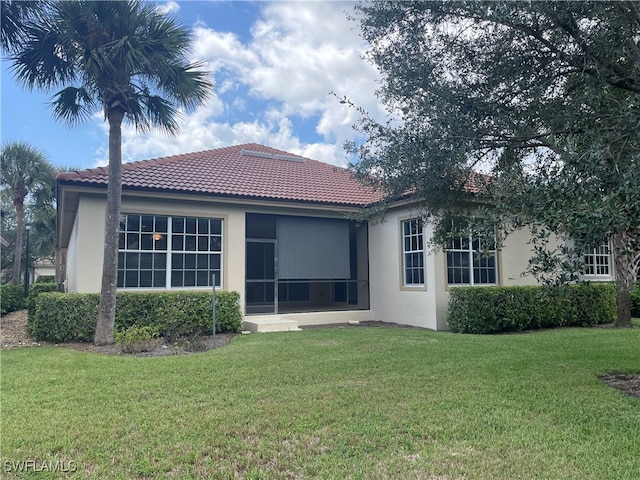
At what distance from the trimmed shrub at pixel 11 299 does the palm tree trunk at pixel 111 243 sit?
13.0 meters

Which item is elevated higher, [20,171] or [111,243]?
[20,171]

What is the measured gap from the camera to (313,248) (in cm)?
1523

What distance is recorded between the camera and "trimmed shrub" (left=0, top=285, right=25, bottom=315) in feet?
66.2

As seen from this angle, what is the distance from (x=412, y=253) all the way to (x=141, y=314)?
26.8ft

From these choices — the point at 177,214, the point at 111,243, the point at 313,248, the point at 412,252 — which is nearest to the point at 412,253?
the point at 412,252

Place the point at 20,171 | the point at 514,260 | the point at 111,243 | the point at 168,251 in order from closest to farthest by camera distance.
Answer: the point at 111,243, the point at 168,251, the point at 514,260, the point at 20,171

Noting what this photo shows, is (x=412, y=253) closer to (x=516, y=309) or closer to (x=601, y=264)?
(x=516, y=309)

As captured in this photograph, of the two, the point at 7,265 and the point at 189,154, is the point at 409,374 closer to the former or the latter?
the point at 189,154

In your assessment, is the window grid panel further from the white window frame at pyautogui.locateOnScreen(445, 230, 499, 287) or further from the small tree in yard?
the small tree in yard

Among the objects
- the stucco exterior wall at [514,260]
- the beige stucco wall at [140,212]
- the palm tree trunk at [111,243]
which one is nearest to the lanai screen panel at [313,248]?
the beige stucco wall at [140,212]

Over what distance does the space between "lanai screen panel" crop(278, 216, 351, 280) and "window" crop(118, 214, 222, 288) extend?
7.30ft

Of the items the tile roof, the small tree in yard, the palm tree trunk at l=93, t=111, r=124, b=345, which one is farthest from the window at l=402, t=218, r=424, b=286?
the palm tree trunk at l=93, t=111, r=124, b=345

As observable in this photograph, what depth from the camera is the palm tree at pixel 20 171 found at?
24656 millimetres

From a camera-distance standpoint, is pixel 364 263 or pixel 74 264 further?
pixel 364 263
